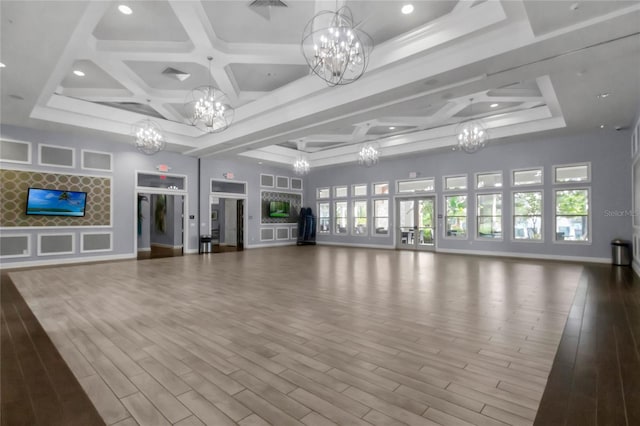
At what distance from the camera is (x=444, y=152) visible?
11195mm

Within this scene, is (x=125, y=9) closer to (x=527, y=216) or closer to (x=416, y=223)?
(x=416, y=223)

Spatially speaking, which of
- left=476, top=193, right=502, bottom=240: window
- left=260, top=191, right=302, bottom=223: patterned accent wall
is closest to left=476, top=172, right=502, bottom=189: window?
left=476, top=193, right=502, bottom=240: window

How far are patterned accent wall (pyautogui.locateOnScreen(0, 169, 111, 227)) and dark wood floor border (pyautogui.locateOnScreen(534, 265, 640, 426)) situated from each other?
10829mm

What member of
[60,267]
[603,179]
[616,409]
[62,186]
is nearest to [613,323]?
[616,409]

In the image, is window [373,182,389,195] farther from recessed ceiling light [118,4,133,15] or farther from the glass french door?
recessed ceiling light [118,4,133,15]

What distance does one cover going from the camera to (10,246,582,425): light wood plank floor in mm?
2059

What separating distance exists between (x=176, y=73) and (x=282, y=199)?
336 inches

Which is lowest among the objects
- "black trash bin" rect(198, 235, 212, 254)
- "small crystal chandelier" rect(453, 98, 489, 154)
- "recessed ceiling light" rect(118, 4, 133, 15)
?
"black trash bin" rect(198, 235, 212, 254)

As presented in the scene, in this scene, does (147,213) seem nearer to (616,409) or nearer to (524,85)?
(524,85)

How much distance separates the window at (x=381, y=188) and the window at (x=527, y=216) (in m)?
4.58

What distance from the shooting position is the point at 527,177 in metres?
9.82

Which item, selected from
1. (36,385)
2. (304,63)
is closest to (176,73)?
(304,63)

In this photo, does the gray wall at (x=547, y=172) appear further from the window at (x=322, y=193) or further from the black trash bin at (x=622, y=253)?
the window at (x=322, y=193)

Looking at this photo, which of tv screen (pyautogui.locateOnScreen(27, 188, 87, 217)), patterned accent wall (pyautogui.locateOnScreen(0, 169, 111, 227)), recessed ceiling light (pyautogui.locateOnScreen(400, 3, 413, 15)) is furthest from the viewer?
tv screen (pyautogui.locateOnScreen(27, 188, 87, 217))
